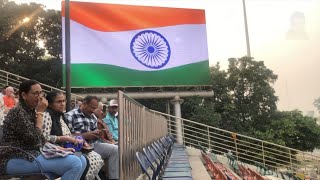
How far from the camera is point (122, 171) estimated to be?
3309 millimetres

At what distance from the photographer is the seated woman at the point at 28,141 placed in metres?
2.75

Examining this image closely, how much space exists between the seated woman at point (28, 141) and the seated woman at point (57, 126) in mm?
211

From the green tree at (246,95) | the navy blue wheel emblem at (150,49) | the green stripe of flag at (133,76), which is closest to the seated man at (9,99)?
the green stripe of flag at (133,76)

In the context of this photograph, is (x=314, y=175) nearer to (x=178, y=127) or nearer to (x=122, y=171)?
(x=178, y=127)

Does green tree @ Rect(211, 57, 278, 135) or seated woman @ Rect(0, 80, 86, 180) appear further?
green tree @ Rect(211, 57, 278, 135)

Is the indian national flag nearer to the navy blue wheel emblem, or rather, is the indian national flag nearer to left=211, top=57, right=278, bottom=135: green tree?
the navy blue wheel emblem

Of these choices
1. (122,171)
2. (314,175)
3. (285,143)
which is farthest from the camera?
(285,143)

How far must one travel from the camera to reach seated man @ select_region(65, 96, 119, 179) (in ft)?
13.4

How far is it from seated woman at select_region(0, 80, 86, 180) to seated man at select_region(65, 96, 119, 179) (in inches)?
45.2

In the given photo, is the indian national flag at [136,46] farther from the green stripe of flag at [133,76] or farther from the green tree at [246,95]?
the green tree at [246,95]

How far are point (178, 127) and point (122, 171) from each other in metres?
10.1

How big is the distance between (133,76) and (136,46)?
52.3 inches

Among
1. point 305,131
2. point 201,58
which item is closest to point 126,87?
point 201,58

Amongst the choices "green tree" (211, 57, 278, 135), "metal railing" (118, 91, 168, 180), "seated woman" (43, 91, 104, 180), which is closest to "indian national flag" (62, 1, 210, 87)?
"green tree" (211, 57, 278, 135)
